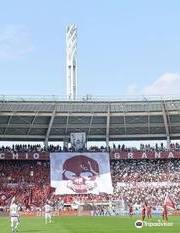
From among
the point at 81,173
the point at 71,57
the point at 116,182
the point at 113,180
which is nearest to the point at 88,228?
the point at 116,182

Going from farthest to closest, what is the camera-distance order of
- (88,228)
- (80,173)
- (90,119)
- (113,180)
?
(90,119) < (80,173) < (113,180) < (88,228)

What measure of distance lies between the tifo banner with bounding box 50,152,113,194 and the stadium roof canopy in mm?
3555

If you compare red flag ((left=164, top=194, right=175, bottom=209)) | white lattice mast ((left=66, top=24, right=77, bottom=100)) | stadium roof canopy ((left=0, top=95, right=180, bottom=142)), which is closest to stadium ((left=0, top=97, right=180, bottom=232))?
stadium roof canopy ((left=0, top=95, right=180, bottom=142))

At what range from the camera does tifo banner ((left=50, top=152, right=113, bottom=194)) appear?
70.2 meters

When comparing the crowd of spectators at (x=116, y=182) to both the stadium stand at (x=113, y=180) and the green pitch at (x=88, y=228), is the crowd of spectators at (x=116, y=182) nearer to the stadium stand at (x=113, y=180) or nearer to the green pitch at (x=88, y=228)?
the stadium stand at (x=113, y=180)

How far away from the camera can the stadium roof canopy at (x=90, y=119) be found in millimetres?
69188

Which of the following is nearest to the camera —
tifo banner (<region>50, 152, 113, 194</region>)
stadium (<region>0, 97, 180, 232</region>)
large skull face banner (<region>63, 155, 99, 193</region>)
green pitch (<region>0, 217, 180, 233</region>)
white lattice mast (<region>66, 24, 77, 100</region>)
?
green pitch (<region>0, 217, 180, 233</region>)

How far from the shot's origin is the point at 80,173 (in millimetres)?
73000

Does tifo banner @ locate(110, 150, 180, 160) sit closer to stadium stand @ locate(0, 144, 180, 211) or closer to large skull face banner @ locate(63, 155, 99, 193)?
stadium stand @ locate(0, 144, 180, 211)

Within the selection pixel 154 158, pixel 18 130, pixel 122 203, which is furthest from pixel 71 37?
pixel 122 203

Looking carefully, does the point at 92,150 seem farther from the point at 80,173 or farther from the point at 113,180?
the point at 113,180

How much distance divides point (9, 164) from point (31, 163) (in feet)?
9.38

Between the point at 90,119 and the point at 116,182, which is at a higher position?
the point at 90,119

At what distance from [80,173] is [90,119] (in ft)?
22.6
